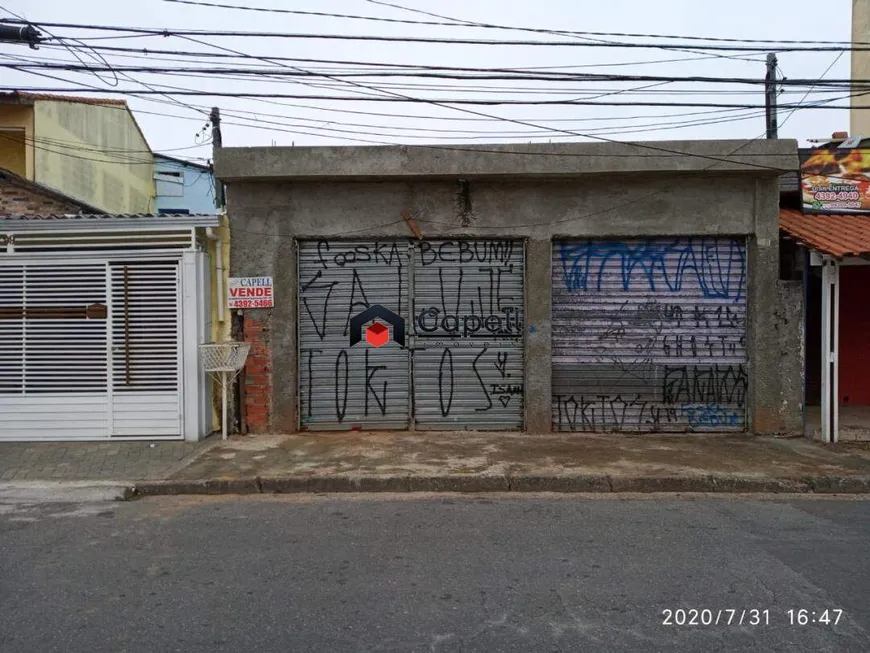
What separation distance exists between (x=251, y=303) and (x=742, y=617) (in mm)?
Result: 6849

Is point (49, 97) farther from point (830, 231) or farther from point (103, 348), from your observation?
point (830, 231)

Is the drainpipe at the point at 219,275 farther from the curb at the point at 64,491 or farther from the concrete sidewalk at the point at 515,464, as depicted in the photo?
the curb at the point at 64,491

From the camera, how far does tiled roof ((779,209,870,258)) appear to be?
317 inches

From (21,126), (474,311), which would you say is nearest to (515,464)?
(474,311)

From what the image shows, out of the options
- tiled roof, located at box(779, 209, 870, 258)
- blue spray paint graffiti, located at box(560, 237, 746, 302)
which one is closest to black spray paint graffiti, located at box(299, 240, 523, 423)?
blue spray paint graffiti, located at box(560, 237, 746, 302)

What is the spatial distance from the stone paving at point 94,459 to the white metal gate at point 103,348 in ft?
0.79

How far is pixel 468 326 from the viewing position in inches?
359

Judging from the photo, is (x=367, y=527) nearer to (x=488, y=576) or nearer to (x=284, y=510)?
(x=284, y=510)

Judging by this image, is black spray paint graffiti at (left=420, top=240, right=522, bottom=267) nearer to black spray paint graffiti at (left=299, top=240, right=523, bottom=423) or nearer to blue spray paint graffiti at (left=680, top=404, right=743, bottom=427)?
black spray paint graffiti at (left=299, top=240, right=523, bottom=423)

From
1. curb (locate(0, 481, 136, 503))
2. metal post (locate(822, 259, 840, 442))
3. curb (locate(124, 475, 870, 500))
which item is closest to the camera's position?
curb (locate(0, 481, 136, 503))

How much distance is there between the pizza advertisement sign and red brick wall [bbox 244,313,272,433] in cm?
763

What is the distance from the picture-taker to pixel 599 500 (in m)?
6.47

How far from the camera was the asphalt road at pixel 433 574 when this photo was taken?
12.1 ft

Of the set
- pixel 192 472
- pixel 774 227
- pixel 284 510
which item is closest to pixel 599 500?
pixel 284 510
